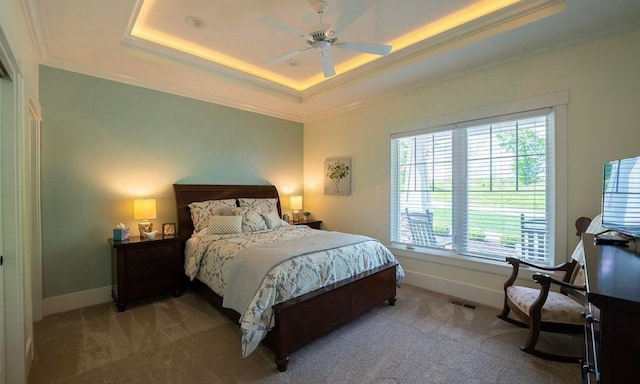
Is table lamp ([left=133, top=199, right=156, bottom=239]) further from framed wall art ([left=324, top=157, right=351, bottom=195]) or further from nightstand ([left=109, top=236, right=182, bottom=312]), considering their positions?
framed wall art ([left=324, top=157, right=351, bottom=195])

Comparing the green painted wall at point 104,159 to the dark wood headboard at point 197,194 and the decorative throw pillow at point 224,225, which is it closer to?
the dark wood headboard at point 197,194

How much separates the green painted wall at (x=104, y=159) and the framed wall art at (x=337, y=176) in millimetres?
1642

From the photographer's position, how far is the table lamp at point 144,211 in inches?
134

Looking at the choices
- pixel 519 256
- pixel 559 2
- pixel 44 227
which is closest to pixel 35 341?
pixel 44 227

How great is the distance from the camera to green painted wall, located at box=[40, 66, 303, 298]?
3.10 metres

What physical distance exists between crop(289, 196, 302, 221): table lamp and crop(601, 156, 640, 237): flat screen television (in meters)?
3.94

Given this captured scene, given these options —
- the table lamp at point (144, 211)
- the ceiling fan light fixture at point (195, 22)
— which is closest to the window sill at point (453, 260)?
the table lamp at point (144, 211)

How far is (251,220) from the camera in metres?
3.83

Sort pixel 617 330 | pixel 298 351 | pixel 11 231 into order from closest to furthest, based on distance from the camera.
Answer: pixel 617 330, pixel 11 231, pixel 298 351

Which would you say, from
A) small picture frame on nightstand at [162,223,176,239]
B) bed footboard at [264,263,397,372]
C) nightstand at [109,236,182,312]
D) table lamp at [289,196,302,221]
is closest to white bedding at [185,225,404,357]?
bed footboard at [264,263,397,372]

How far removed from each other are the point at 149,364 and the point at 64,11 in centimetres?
287

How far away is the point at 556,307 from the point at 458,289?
4.19 ft

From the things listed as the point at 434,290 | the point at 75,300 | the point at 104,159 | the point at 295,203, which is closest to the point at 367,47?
the point at 434,290

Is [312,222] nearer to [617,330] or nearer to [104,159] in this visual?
[104,159]
